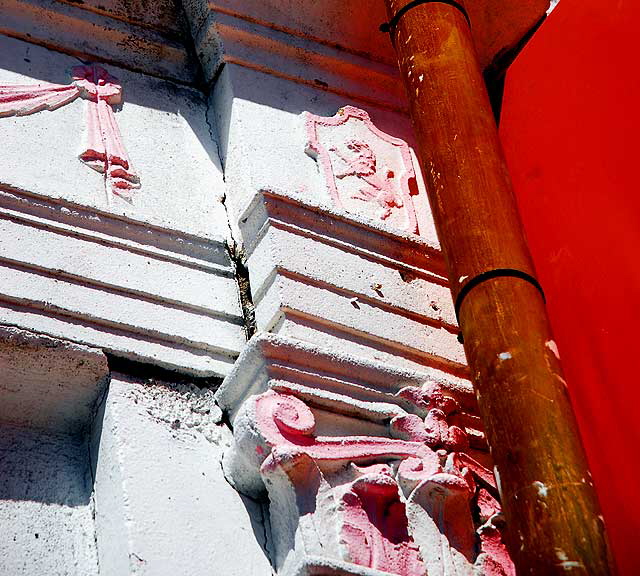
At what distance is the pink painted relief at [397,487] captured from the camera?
7.09 feet

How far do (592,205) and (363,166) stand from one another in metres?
0.55

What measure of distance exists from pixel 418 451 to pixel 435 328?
40 centimetres

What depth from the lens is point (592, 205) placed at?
276cm

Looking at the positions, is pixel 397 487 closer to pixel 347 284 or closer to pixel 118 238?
pixel 347 284

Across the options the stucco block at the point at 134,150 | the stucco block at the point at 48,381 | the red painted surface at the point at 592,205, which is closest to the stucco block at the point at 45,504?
the stucco block at the point at 48,381

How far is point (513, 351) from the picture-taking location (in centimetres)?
210

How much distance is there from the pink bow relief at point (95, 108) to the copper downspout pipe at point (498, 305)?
0.66 metres

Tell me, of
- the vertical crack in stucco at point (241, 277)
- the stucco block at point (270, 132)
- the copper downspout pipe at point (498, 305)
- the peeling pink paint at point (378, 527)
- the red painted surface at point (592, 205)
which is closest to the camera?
the copper downspout pipe at point (498, 305)

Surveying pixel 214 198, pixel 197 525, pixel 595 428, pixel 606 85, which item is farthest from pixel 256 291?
pixel 606 85

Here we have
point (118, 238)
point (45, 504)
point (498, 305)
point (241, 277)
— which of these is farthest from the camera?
point (241, 277)

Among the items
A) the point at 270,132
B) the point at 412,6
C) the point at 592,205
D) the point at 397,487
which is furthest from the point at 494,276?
the point at 270,132

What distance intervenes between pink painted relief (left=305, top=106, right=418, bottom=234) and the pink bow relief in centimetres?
46

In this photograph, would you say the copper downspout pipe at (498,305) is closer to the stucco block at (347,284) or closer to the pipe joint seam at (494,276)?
the pipe joint seam at (494,276)

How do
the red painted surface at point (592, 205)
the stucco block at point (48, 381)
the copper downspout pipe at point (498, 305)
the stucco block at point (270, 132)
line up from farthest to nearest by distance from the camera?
1. the stucco block at point (270, 132)
2. the red painted surface at point (592, 205)
3. the stucco block at point (48, 381)
4. the copper downspout pipe at point (498, 305)
